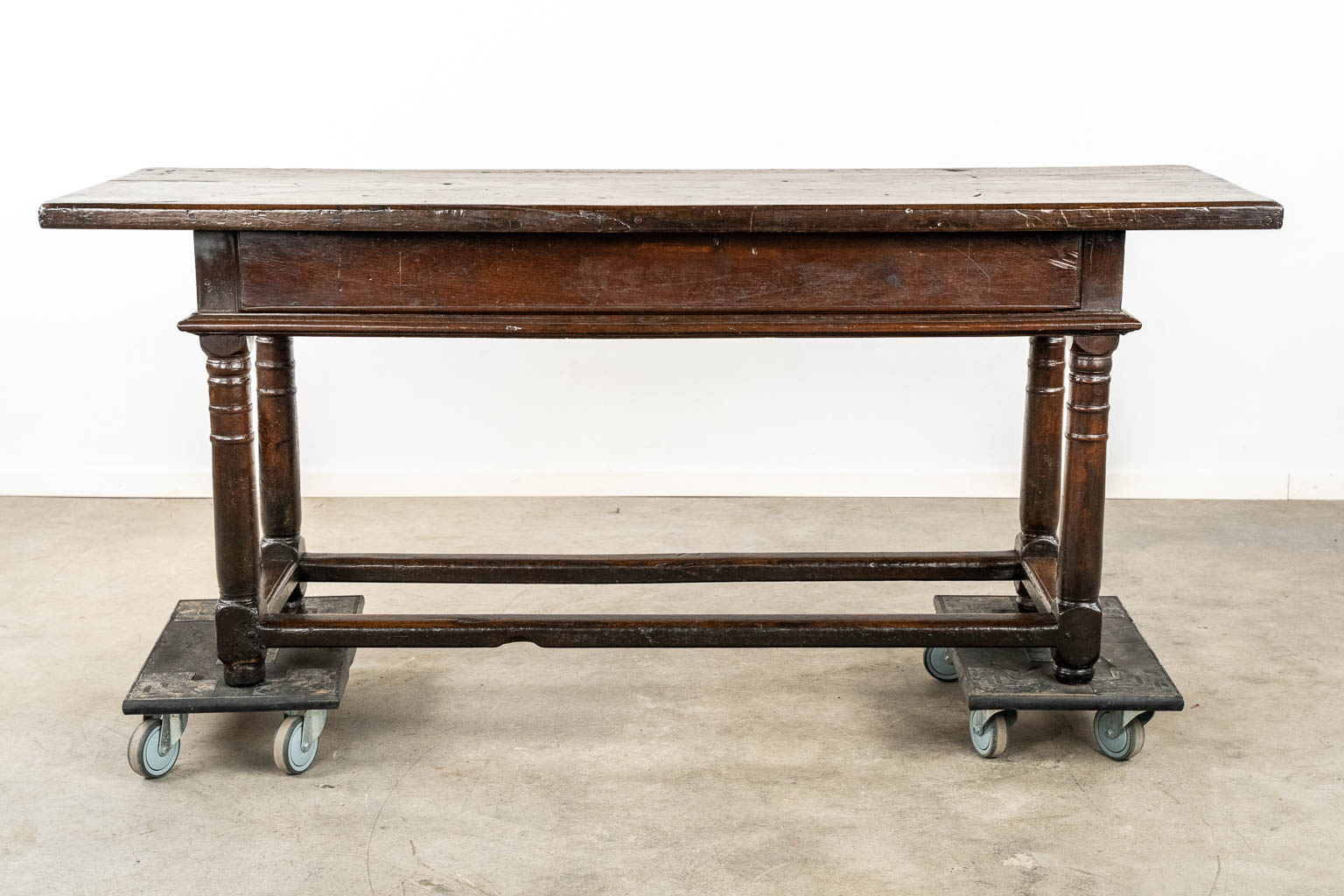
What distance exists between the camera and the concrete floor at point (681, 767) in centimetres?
239

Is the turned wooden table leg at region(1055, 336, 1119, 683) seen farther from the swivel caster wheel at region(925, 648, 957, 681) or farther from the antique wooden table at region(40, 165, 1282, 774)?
Result: the swivel caster wheel at region(925, 648, 957, 681)

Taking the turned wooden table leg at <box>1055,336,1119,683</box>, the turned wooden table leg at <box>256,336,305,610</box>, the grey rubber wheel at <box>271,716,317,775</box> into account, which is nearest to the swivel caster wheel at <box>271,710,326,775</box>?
the grey rubber wheel at <box>271,716,317,775</box>

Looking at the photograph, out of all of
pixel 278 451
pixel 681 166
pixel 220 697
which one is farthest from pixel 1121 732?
pixel 681 166

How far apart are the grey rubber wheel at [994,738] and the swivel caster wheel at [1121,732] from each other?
0.19 metres

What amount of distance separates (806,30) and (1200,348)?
63.1 inches

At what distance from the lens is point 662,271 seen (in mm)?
2535

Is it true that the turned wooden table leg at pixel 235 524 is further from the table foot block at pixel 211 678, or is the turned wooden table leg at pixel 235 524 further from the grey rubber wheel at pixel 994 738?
the grey rubber wheel at pixel 994 738

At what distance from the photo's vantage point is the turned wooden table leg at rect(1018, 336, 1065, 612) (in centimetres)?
307

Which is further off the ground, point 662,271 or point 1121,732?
point 662,271

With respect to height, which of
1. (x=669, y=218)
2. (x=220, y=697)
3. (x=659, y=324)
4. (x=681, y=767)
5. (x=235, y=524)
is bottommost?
(x=681, y=767)

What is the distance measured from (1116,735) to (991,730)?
0.24 meters

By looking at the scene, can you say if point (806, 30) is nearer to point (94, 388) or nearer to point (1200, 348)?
point (1200, 348)

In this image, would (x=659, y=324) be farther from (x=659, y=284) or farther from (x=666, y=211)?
(x=666, y=211)

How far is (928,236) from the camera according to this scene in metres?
2.53
